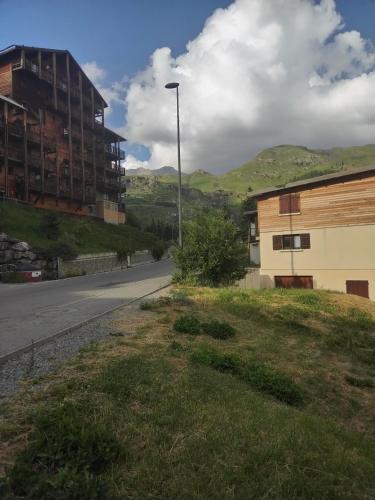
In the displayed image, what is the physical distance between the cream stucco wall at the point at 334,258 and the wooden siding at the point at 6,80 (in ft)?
122

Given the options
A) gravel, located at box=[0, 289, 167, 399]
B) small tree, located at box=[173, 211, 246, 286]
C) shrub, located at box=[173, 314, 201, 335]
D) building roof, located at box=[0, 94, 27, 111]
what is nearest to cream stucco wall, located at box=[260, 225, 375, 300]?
small tree, located at box=[173, 211, 246, 286]

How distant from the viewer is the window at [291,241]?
2980cm

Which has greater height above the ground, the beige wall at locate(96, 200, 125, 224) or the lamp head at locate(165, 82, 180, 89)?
the lamp head at locate(165, 82, 180, 89)

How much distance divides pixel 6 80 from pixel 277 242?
3862 cm

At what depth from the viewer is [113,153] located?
67.2 meters

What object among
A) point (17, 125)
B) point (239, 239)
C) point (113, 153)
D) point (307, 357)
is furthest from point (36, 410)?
point (113, 153)

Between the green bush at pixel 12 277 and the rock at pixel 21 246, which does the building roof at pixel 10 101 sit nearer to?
the rock at pixel 21 246

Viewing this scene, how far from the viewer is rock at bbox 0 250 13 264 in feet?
100.0

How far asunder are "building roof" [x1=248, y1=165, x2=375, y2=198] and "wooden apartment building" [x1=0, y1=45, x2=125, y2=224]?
28.1 m

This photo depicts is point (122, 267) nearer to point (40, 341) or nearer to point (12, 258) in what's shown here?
point (12, 258)

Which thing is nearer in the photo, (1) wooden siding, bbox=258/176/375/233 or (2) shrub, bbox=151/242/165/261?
(1) wooden siding, bbox=258/176/375/233

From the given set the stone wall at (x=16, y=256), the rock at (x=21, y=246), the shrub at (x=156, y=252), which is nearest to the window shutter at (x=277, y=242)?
the stone wall at (x=16, y=256)

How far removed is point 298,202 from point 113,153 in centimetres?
4491

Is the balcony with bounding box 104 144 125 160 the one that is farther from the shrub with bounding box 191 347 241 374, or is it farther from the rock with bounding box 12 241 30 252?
the shrub with bounding box 191 347 241 374
